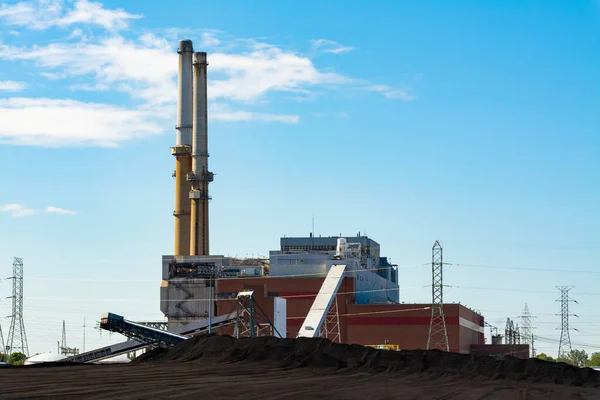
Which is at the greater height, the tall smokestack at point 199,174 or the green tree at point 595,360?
the tall smokestack at point 199,174

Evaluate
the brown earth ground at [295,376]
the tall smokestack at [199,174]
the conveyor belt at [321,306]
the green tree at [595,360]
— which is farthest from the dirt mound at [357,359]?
the green tree at [595,360]

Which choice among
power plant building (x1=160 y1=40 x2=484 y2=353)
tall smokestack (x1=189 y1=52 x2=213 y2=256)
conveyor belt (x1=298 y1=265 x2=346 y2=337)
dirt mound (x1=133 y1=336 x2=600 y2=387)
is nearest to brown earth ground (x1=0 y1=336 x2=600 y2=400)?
dirt mound (x1=133 y1=336 x2=600 y2=387)

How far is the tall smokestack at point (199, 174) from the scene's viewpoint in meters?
103

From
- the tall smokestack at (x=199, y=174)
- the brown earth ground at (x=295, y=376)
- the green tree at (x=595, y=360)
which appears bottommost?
the green tree at (x=595, y=360)

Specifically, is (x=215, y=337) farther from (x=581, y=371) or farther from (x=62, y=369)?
(x=581, y=371)

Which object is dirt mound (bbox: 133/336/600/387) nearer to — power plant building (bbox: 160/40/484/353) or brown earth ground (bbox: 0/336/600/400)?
brown earth ground (bbox: 0/336/600/400)

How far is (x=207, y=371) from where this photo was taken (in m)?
25.6

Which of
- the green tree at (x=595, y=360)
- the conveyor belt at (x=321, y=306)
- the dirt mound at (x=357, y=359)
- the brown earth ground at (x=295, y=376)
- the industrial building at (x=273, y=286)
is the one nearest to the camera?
the brown earth ground at (x=295, y=376)

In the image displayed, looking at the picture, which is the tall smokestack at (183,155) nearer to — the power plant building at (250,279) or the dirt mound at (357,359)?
the power plant building at (250,279)

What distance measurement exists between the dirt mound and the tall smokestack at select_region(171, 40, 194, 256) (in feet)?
244

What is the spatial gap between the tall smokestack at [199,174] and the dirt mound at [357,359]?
71.4 metres

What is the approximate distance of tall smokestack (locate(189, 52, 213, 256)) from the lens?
338 feet

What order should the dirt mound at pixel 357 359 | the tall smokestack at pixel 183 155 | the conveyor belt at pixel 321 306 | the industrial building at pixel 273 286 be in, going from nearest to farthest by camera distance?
the dirt mound at pixel 357 359 → the conveyor belt at pixel 321 306 → the industrial building at pixel 273 286 → the tall smokestack at pixel 183 155

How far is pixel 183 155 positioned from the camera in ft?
350
